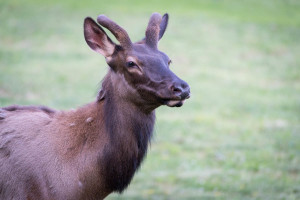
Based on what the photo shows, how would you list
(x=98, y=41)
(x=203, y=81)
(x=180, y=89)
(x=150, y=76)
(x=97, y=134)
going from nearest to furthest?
(x=180, y=89)
(x=150, y=76)
(x=97, y=134)
(x=98, y=41)
(x=203, y=81)

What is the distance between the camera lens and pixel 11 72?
1741 centimetres

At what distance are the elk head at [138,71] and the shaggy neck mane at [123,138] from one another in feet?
0.37

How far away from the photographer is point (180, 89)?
19.1ft

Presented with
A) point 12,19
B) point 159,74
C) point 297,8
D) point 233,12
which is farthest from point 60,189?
point 297,8

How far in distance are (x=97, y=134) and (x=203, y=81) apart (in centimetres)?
1440

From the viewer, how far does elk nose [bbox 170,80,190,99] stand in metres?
5.81

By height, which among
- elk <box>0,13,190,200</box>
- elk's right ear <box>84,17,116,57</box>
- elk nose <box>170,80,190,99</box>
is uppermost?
elk's right ear <box>84,17,116,57</box>

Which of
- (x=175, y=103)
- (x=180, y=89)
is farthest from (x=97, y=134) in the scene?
(x=180, y=89)

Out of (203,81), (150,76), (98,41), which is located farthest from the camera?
(203,81)

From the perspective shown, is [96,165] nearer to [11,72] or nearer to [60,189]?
[60,189]

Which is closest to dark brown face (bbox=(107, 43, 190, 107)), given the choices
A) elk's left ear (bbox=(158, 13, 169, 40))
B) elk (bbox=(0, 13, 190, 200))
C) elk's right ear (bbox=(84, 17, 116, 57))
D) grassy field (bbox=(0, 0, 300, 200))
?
elk (bbox=(0, 13, 190, 200))

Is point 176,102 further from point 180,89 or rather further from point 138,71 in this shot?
point 138,71

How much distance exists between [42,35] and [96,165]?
1840 centimetres

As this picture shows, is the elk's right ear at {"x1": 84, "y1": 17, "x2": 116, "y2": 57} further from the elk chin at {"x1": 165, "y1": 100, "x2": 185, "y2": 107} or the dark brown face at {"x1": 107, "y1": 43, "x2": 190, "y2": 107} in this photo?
the elk chin at {"x1": 165, "y1": 100, "x2": 185, "y2": 107}
